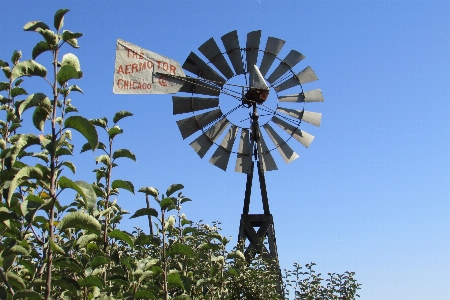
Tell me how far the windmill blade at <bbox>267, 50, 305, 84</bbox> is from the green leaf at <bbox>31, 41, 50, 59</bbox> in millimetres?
7246

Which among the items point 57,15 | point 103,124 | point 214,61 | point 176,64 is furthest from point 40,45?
point 214,61

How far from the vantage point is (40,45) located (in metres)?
3.38

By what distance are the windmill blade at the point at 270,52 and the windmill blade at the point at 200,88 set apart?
96 centimetres

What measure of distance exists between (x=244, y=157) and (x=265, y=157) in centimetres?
39

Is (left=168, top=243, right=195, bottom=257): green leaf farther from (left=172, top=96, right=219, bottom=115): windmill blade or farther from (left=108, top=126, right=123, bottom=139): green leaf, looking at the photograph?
(left=172, top=96, right=219, bottom=115): windmill blade

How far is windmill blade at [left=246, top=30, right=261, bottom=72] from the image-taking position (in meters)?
10.1

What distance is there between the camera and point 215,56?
9.96 meters

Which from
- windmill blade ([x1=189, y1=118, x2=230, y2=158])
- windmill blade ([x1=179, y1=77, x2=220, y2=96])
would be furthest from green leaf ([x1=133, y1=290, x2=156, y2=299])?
windmill blade ([x1=179, y1=77, x2=220, y2=96])

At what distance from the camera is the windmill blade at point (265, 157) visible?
10.2 metres

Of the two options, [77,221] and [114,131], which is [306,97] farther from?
[77,221]

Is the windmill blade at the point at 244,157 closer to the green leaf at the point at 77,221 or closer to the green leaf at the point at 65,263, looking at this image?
the green leaf at the point at 65,263

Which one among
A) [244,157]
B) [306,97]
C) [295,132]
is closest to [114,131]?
[244,157]

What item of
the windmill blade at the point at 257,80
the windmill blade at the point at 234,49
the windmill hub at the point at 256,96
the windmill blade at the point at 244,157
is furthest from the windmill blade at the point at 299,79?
the windmill blade at the point at 244,157

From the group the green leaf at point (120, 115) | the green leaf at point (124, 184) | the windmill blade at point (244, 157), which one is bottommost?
the green leaf at point (124, 184)
